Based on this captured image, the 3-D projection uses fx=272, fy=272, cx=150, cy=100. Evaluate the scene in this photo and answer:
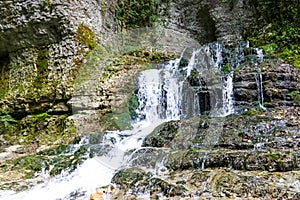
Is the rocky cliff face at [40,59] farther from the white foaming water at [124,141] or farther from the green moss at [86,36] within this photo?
the white foaming water at [124,141]

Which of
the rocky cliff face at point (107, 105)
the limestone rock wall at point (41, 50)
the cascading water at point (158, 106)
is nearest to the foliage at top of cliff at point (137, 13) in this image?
the rocky cliff face at point (107, 105)

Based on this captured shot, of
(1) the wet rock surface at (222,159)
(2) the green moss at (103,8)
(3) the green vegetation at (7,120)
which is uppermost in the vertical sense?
(2) the green moss at (103,8)

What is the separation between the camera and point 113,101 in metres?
6.62

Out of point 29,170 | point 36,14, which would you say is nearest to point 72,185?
point 29,170

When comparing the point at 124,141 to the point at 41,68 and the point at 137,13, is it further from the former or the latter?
the point at 137,13

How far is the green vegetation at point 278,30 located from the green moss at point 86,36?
457 cm

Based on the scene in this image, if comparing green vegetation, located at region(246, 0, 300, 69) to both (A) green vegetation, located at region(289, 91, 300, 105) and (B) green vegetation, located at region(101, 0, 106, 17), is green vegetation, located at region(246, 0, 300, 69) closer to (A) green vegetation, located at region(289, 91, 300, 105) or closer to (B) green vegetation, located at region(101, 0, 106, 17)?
(A) green vegetation, located at region(289, 91, 300, 105)

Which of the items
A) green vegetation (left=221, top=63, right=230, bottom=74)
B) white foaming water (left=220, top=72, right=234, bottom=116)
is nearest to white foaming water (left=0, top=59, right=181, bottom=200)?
white foaming water (left=220, top=72, right=234, bottom=116)

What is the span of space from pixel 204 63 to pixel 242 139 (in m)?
3.62

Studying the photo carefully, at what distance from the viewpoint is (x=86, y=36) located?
7031 mm

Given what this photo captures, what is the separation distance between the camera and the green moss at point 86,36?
6.91m

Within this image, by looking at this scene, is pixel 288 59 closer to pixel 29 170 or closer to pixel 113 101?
pixel 113 101

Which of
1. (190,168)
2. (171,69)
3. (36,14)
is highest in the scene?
(36,14)

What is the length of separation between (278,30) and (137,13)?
4610mm
